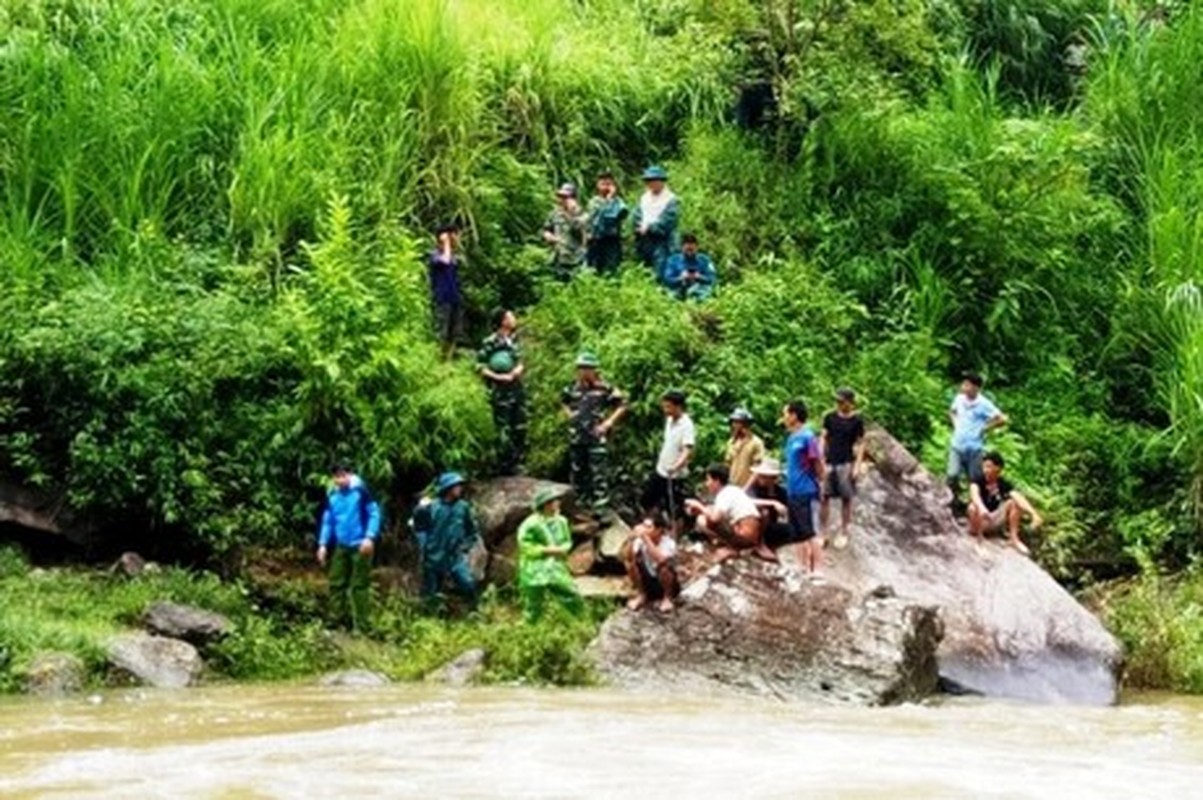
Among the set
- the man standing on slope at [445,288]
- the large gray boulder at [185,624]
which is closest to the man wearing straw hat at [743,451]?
the man standing on slope at [445,288]

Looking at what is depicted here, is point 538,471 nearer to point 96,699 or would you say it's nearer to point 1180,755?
point 96,699

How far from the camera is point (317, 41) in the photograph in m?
18.8

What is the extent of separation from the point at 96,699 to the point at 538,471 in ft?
15.3

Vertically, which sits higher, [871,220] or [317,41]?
[317,41]

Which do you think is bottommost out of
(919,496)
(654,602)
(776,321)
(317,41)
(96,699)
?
(96,699)

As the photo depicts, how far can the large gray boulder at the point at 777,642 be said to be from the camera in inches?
488

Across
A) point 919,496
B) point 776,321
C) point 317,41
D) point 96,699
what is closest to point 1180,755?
point 919,496

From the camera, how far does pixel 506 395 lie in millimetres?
15617

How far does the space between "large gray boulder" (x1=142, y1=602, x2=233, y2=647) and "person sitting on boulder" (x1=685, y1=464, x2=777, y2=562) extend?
3.25 m

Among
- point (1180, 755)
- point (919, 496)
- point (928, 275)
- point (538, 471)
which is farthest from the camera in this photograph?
point (928, 275)

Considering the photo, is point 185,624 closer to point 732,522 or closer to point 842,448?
point 732,522

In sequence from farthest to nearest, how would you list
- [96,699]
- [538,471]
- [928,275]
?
[928,275] < [538,471] < [96,699]

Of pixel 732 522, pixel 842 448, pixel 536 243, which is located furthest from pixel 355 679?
pixel 536 243

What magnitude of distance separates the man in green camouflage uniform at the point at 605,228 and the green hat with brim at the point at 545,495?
2.87 m
